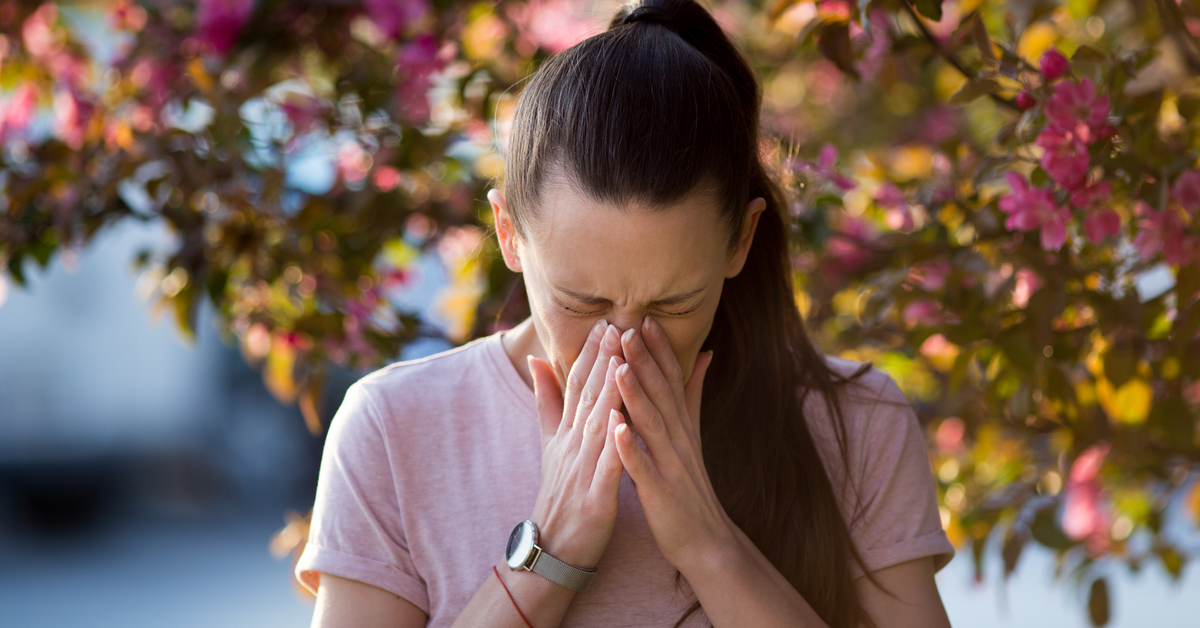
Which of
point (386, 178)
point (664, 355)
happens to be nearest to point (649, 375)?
point (664, 355)

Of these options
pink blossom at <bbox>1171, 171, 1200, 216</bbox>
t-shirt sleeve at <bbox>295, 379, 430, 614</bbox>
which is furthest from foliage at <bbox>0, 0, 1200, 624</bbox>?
t-shirt sleeve at <bbox>295, 379, 430, 614</bbox>

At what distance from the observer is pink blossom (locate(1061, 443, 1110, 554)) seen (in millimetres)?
2201

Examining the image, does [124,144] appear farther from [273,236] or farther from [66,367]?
[66,367]

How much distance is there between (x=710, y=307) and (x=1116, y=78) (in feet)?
2.27

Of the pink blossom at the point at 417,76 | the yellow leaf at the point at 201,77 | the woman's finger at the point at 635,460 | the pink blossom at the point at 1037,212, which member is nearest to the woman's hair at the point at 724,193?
the woman's finger at the point at 635,460

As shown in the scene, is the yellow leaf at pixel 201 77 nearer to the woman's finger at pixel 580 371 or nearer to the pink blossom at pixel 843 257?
the woman's finger at pixel 580 371

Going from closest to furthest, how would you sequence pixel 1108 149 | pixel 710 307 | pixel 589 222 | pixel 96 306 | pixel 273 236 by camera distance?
A: 1. pixel 589 222
2. pixel 710 307
3. pixel 1108 149
4. pixel 273 236
5. pixel 96 306

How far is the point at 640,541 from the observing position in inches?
52.9

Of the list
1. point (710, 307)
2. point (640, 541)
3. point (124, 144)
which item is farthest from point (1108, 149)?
point (124, 144)

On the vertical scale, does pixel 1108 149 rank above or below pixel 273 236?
above

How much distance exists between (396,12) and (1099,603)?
195cm

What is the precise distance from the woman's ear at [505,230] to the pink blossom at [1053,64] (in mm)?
795

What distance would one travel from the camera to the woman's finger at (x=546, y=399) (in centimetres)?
130

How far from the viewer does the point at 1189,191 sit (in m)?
1.39
